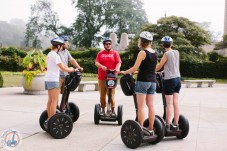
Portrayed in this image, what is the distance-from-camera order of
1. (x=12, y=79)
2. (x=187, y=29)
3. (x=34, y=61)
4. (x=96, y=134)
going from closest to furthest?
(x=96, y=134)
(x=34, y=61)
(x=12, y=79)
(x=187, y=29)

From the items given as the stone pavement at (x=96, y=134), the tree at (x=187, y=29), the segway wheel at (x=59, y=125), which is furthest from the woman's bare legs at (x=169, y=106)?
the tree at (x=187, y=29)

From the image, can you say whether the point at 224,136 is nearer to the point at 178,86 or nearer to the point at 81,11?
the point at 178,86

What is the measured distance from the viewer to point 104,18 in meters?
59.6

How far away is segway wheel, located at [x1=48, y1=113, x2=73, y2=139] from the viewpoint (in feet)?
18.3

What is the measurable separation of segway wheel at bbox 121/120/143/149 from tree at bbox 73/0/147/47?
52756 mm

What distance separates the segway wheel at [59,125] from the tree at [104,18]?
172ft

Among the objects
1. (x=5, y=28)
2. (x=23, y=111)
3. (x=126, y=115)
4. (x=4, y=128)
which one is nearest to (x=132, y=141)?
(x=4, y=128)

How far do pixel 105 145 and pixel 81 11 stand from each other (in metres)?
55.8

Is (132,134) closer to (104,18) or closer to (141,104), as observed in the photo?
(141,104)

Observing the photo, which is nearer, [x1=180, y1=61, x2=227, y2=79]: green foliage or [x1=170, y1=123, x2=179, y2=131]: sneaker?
[x1=170, y1=123, x2=179, y2=131]: sneaker

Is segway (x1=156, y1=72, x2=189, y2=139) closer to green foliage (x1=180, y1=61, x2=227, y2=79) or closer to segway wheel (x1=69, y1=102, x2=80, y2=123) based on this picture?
segway wheel (x1=69, y1=102, x2=80, y2=123)

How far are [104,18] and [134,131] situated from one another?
5561 cm

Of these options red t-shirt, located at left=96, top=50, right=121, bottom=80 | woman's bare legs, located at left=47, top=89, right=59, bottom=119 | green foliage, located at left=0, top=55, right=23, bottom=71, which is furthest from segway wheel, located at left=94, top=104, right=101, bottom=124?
green foliage, located at left=0, top=55, right=23, bottom=71

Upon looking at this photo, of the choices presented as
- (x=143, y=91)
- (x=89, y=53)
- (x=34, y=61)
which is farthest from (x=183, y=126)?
(x=89, y=53)
